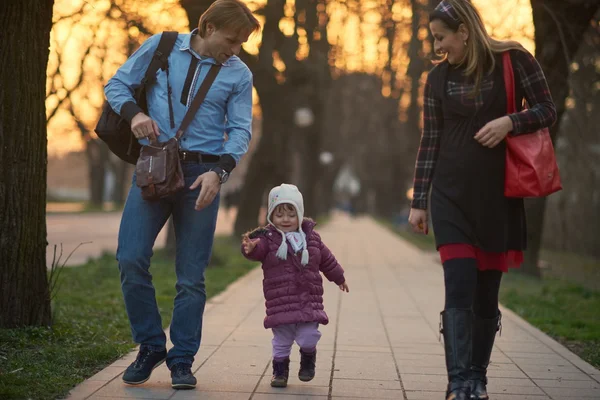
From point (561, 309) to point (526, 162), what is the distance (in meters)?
5.94

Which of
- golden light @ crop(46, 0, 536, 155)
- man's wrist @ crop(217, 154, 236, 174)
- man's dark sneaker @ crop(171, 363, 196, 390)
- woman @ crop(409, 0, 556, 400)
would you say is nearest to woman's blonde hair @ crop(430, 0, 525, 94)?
woman @ crop(409, 0, 556, 400)

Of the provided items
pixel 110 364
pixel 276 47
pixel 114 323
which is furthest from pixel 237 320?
pixel 276 47

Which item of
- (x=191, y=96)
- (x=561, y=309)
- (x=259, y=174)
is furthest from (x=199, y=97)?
(x=259, y=174)

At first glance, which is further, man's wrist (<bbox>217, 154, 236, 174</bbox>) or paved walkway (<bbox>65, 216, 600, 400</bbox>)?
paved walkway (<bbox>65, 216, 600, 400</bbox>)

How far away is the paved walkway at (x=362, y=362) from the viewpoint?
4965mm

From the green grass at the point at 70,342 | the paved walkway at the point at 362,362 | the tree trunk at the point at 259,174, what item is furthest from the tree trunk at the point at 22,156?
the tree trunk at the point at 259,174

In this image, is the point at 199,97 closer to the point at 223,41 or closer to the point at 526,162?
the point at 223,41

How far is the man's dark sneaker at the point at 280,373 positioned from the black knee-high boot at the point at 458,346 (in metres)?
0.96

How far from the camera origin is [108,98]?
15.7 feet

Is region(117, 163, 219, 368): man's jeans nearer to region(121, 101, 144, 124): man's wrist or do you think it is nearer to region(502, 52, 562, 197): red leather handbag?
region(121, 101, 144, 124): man's wrist

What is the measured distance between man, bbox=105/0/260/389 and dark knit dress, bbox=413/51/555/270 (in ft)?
3.35

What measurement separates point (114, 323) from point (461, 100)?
3.90 meters

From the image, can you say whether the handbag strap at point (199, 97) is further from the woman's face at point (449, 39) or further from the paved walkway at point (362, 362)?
the paved walkway at point (362, 362)

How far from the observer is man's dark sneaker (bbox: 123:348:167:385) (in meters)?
Answer: 4.82
